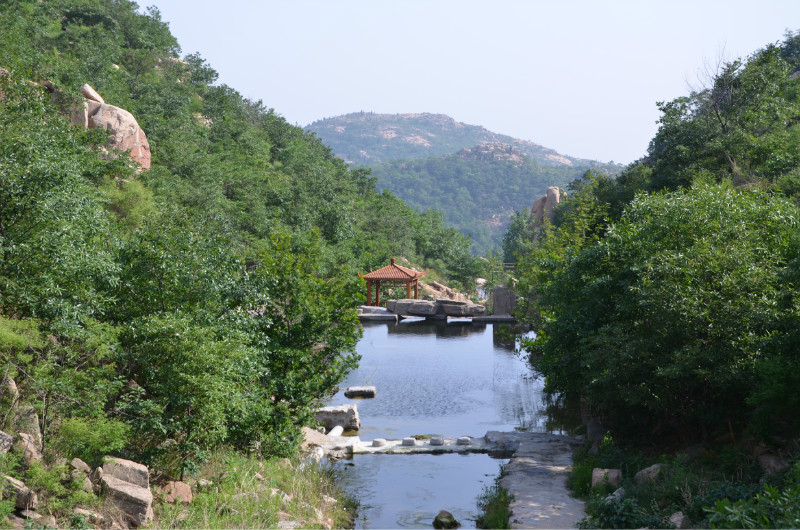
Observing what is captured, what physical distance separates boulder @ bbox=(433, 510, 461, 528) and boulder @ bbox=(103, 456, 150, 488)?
4496mm

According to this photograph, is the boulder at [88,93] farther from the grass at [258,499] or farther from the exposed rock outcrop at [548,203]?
the exposed rock outcrop at [548,203]

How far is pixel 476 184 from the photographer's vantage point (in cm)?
13762

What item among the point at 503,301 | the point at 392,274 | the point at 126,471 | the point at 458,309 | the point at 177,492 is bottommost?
the point at 177,492

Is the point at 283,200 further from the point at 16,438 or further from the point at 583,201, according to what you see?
the point at 16,438

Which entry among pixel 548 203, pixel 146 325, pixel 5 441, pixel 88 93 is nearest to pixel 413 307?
pixel 88 93

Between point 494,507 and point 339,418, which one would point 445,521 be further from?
point 339,418

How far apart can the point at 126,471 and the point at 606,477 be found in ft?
22.8

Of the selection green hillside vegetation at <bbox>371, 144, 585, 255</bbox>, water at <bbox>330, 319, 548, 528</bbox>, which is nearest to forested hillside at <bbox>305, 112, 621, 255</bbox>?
green hillside vegetation at <bbox>371, 144, 585, 255</bbox>

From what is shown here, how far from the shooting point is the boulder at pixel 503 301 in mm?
37594

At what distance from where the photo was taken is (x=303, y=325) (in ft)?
39.0

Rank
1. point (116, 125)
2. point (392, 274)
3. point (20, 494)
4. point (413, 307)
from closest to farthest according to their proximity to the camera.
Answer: point (20, 494), point (116, 125), point (413, 307), point (392, 274)

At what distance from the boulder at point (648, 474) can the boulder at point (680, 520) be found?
1423 mm

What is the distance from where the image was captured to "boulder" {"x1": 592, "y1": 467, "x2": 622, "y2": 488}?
34.9ft

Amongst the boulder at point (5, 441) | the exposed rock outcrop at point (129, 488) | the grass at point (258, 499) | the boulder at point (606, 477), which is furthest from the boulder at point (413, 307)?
the boulder at point (5, 441)
